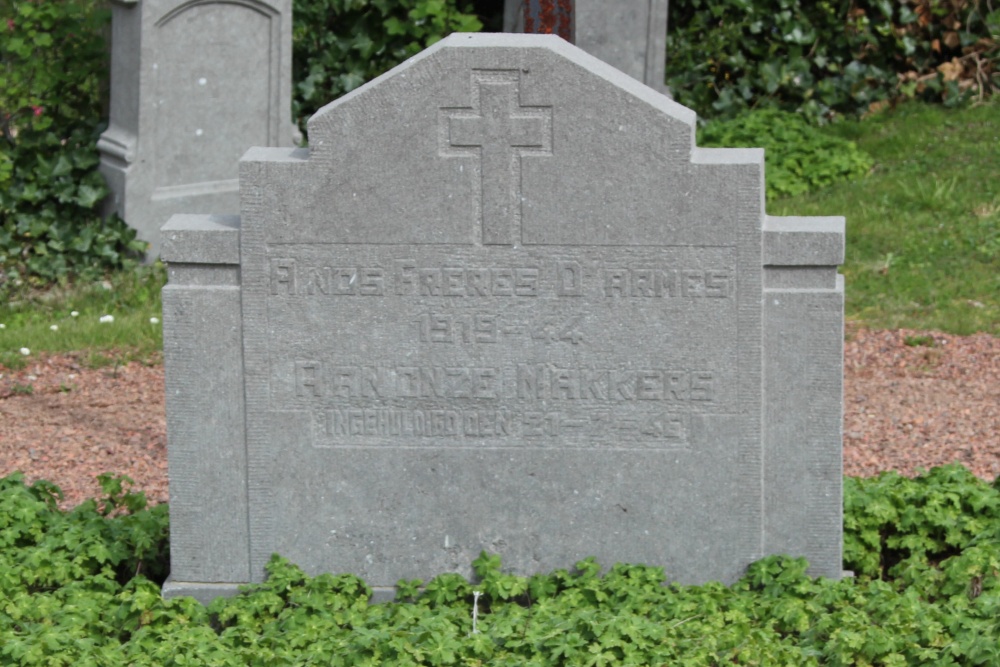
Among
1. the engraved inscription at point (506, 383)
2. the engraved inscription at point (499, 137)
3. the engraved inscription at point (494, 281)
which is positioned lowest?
the engraved inscription at point (506, 383)

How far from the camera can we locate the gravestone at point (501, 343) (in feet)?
13.7

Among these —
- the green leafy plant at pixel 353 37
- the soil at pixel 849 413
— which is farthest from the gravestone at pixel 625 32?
the soil at pixel 849 413

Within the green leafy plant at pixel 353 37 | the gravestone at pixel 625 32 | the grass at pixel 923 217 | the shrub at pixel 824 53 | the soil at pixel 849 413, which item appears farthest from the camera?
the shrub at pixel 824 53

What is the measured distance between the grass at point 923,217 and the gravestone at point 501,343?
3061 millimetres

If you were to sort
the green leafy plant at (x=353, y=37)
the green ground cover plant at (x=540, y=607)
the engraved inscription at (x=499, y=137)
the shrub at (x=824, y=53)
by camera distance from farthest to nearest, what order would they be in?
the shrub at (x=824, y=53)
the green leafy plant at (x=353, y=37)
the engraved inscription at (x=499, y=137)
the green ground cover plant at (x=540, y=607)

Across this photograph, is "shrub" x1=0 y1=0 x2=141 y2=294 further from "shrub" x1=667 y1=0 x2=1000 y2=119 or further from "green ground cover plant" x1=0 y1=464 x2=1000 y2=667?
"shrub" x1=667 y1=0 x2=1000 y2=119

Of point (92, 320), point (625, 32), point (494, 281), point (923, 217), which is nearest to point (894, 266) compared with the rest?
point (923, 217)

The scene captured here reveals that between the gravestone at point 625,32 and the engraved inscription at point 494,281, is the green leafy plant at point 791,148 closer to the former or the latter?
the gravestone at point 625,32

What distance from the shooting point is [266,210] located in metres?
4.26

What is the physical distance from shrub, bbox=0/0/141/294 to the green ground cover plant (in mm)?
3598

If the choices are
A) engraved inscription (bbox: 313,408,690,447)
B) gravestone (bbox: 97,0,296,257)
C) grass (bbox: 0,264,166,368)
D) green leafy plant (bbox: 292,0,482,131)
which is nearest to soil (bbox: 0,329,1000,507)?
grass (bbox: 0,264,166,368)

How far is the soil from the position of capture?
19.3 feet

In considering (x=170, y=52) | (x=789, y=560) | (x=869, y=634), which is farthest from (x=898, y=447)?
(x=170, y=52)

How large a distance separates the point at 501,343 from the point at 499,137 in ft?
1.85
